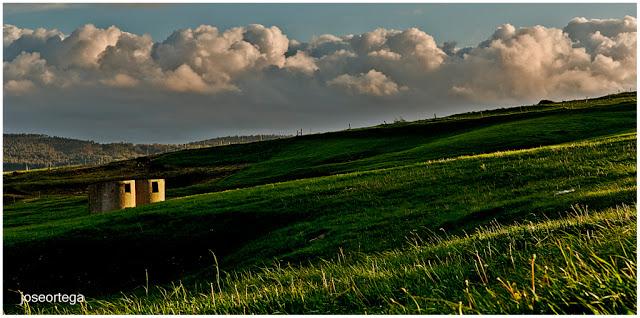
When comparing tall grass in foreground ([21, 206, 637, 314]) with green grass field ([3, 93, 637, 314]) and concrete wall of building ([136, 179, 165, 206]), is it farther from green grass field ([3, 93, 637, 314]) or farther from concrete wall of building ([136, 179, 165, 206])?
concrete wall of building ([136, 179, 165, 206])

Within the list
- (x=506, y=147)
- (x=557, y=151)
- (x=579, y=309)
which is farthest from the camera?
(x=506, y=147)

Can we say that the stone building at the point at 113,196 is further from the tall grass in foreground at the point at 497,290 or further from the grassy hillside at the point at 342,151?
the tall grass in foreground at the point at 497,290

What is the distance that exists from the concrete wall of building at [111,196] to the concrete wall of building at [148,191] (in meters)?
1.29

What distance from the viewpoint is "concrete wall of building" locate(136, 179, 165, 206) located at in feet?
186

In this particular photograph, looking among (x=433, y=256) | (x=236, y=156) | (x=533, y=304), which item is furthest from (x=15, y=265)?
(x=236, y=156)

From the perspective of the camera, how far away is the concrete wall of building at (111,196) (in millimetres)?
54594

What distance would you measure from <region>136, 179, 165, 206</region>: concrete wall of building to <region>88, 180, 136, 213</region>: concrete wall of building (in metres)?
1.29

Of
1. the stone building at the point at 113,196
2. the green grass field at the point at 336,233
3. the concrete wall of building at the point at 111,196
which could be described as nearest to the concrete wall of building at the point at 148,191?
the stone building at the point at 113,196

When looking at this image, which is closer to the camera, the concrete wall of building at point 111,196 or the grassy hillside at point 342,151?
the concrete wall of building at point 111,196

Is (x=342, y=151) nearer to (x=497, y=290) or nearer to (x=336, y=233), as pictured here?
(x=336, y=233)

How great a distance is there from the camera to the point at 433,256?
41.1 ft

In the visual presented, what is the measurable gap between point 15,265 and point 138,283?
27.4 ft

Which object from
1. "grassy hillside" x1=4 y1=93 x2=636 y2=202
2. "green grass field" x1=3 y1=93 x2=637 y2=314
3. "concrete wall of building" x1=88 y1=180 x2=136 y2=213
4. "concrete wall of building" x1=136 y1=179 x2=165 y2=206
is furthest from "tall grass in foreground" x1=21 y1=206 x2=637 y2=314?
"grassy hillside" x1=4 y1=93 x2=636 y2=202

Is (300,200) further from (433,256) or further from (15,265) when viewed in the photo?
(433,256)
